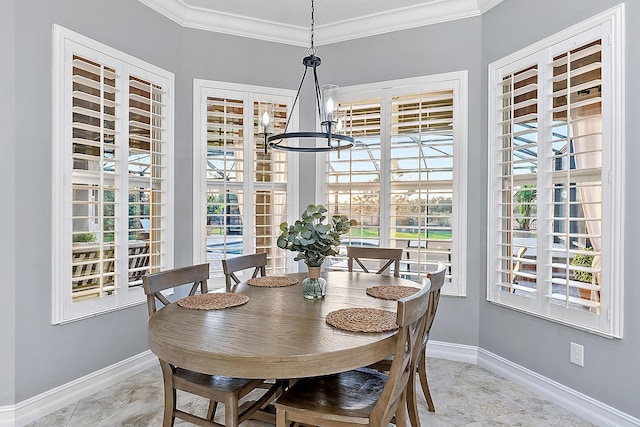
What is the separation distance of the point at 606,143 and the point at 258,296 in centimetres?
229

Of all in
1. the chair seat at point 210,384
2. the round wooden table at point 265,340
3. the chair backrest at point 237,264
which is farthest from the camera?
the chair backrest at point 237,264

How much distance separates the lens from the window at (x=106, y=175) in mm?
2566

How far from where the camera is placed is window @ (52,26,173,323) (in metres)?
2.57

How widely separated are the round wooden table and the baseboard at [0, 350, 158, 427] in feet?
4.10

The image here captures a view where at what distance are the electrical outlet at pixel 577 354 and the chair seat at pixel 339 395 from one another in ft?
4.91

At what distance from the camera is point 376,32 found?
12.3 feet

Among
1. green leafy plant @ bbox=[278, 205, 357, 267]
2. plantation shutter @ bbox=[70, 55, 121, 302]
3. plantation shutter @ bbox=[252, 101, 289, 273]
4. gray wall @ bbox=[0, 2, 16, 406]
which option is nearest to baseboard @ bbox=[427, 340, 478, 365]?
plantation shutter @ bbox=[252, 101, 289, 273]

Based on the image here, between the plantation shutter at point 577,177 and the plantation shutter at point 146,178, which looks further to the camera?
the plantation shutter at point 146,178

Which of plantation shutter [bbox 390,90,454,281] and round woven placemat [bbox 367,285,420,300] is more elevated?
plantation shutter [bbox 390,90,454,281]

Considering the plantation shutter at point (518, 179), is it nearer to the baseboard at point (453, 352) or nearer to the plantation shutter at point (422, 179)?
the plantation shutter at point (422, 179)

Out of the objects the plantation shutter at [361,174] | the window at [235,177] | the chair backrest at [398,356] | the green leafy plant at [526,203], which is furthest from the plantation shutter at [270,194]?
the chair backrest at [398,356]

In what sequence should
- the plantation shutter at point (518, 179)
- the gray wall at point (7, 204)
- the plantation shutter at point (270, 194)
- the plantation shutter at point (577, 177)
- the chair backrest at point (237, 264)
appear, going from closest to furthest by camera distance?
the gray wall at point (7, 204)
the plantation shutter at point (577, 177)
the chair backrest at point (237, 264)
the plantation shutter at point (518, 179)
the plantation shutter at point (270, 194)

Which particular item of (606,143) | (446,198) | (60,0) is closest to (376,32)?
(446,198)

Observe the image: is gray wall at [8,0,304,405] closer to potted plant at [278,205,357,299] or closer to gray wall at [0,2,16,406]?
gray wall at [0,2,16,406]
